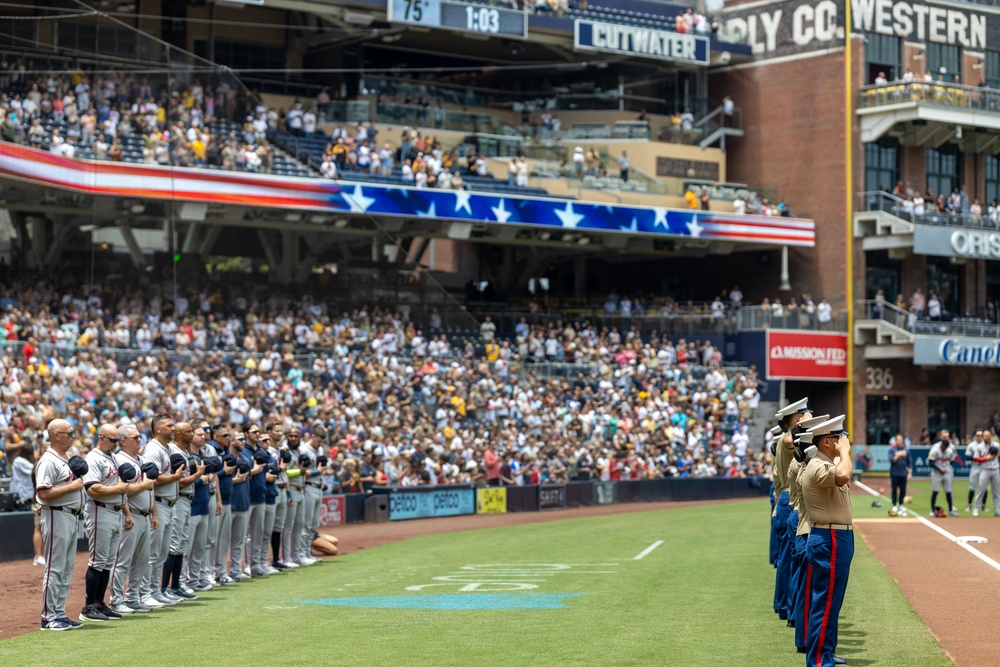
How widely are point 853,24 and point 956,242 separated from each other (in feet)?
29.0

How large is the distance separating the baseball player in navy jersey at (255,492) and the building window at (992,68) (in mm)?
44929

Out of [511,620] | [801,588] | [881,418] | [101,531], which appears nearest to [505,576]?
[511,620]

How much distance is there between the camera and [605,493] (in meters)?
38.9

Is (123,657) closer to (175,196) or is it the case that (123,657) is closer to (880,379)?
(175,196)

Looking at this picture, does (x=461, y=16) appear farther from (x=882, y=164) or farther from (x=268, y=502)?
(x=268, y=502)

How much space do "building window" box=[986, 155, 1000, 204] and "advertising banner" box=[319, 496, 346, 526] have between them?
3573 centimetres

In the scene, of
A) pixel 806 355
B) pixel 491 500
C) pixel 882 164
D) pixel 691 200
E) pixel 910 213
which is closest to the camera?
pixel 491 500

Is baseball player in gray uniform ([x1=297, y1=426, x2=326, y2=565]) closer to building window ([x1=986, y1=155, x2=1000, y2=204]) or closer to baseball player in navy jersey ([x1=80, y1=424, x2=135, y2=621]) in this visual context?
baseball player in navy jersey ([x1=80, y1=424, x2=135, y2=621])

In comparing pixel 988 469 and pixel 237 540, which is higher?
pixel 988 469

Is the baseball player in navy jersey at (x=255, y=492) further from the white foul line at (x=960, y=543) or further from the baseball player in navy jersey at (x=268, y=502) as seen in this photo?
the white foul line at (x=960, y=543)

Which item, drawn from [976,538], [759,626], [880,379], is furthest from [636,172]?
[759,626]

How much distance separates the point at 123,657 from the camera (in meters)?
12.3

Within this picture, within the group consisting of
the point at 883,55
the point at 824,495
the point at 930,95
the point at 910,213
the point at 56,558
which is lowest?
the point at 56,558

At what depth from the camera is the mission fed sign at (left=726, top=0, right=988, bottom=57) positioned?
174ft
